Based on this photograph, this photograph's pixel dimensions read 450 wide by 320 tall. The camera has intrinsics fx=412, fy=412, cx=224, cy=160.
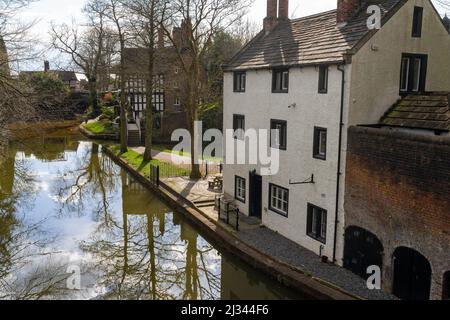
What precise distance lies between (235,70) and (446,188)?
10.6 metres

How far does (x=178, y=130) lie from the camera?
4128 centimetres

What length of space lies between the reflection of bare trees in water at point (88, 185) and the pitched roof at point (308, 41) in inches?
396

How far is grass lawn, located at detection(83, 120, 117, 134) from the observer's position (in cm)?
4553

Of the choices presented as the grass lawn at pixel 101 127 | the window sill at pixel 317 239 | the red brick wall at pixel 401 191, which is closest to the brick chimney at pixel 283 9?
the red brick wall at pixel 401 191

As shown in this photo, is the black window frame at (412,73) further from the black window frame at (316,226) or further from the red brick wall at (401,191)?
the black window frame at (316,226)

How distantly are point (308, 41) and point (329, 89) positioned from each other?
331cm

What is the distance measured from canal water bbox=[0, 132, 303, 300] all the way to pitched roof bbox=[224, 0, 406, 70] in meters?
7.23

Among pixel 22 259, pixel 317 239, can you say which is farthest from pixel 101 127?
pixel 317 239

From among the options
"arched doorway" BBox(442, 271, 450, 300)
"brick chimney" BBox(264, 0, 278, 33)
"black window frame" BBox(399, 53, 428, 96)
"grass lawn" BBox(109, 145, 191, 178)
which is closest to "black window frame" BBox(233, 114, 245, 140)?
"brick chimney" BBox(264, 0, 278, 33)

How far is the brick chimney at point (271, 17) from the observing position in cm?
1912

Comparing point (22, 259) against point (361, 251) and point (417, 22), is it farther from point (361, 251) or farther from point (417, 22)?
point (417, 22)

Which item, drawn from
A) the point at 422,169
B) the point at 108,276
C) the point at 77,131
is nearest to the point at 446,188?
the point at 422,169
